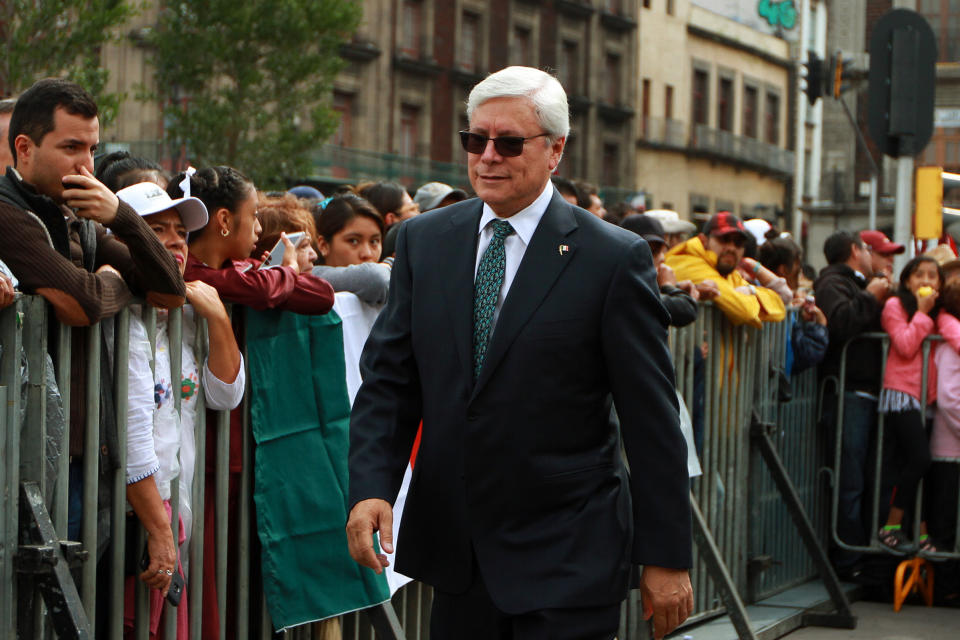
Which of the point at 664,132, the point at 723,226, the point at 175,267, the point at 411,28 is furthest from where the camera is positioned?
the point at 664,132

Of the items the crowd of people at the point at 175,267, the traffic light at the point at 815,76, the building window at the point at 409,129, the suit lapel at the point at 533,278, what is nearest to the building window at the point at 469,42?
the building window at the point at 409,129

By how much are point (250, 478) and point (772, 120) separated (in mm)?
59651

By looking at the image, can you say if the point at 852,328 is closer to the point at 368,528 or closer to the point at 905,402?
the point at 905,402

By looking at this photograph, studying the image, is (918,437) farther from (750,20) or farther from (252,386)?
(750,20)

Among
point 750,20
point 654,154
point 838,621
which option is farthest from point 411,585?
point 750,20

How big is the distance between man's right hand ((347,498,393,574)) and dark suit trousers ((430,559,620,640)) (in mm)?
244

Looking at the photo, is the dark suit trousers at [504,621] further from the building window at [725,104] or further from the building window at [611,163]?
the building window at [725,104]

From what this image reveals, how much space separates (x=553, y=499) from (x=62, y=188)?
1615 millimetres

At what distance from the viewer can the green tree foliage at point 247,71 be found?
29047 mm

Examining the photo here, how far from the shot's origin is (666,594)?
12.6ft

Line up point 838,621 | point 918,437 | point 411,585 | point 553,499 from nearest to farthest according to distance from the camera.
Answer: point 553,499, point 411,585, point 838,621, point 918,437

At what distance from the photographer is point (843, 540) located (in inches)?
382

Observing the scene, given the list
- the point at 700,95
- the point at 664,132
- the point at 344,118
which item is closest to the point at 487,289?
the point at 344,118

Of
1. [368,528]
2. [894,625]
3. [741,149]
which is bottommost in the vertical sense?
[894,625]
